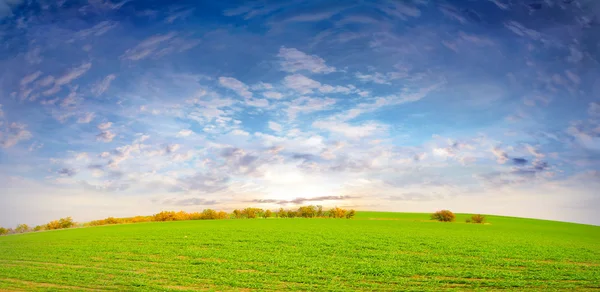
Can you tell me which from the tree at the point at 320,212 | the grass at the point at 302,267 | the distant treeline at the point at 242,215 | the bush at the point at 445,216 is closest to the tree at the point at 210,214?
the distant treeline at the point at 242,215

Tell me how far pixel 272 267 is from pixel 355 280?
6862 mm

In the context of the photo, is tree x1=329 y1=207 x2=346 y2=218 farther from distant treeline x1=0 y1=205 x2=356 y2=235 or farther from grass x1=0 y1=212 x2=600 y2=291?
grass x1=0 y1=212 x2=600 y2=291

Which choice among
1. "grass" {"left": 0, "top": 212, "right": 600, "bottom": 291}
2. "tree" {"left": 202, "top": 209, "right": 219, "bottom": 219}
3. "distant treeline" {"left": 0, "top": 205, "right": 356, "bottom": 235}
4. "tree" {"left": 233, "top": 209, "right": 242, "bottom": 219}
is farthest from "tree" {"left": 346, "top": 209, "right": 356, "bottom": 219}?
"grass" {"left": 0, "top": 212, "right": 600, "bottom": 291}

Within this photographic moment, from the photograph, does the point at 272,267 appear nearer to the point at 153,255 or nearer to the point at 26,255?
the point at 153,255

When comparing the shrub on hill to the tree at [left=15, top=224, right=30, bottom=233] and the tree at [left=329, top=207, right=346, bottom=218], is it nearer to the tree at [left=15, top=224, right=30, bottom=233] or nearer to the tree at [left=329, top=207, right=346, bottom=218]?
the tree at [left=15, top=224, right=30, bottom=233]

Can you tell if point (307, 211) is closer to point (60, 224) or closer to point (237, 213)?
point (237, 213)

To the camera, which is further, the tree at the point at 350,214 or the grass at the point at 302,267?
the tree at the point at 350,214

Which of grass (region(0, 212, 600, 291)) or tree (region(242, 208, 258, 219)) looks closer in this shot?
grass (region(0, 212, 600, 291))

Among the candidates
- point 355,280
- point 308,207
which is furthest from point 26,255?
point 308,207

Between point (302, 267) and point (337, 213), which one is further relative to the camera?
point (337, 213)

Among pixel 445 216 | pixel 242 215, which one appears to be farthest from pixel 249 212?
pixel 445 216

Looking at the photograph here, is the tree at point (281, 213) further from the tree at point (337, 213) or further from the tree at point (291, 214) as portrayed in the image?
the tree at point (337, 213)

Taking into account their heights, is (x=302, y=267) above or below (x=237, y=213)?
below

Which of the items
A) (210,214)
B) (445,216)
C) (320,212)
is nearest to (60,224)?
(210,214)
